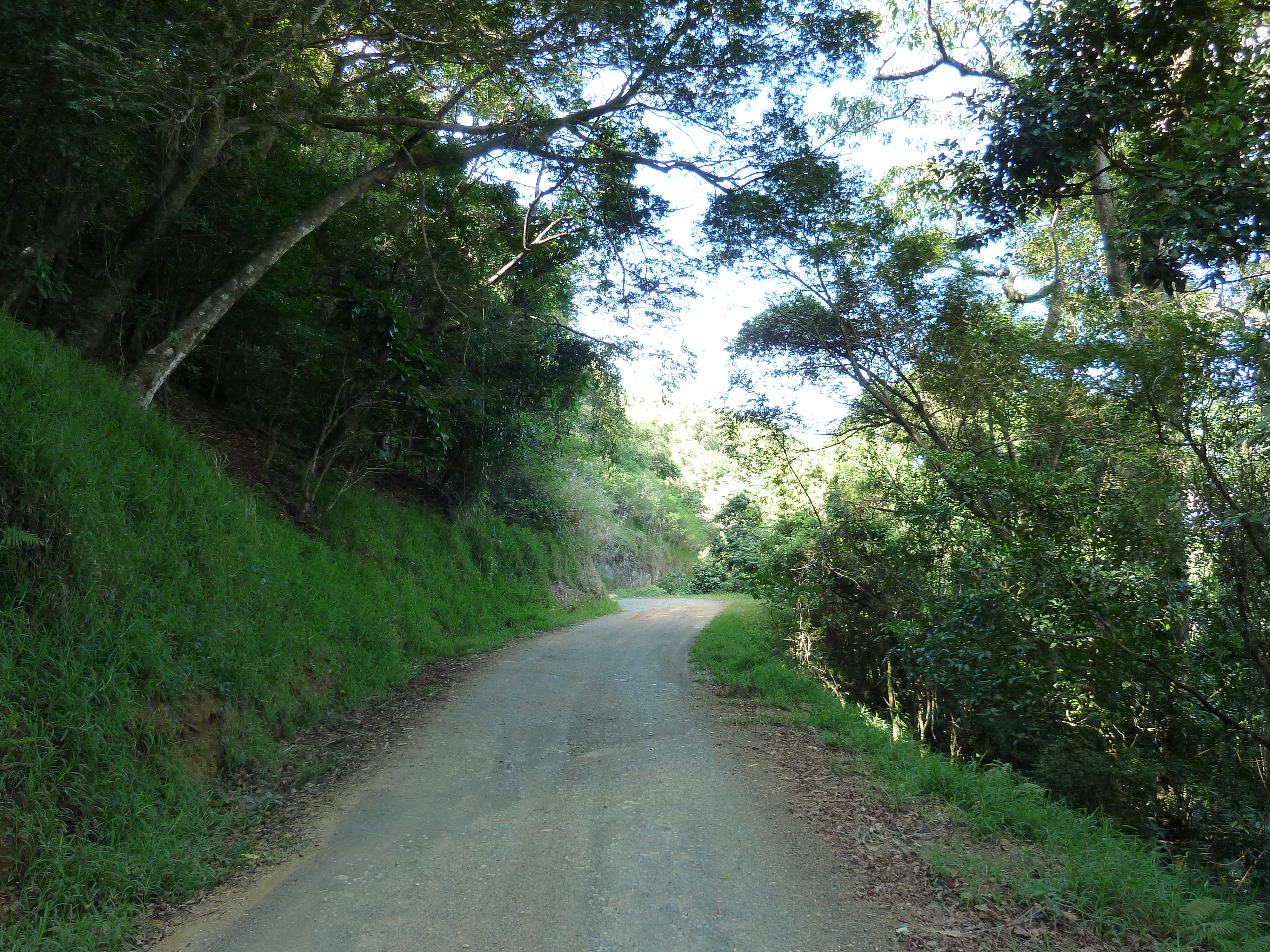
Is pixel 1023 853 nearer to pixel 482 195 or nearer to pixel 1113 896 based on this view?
pixel 1113 896

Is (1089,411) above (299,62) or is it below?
below

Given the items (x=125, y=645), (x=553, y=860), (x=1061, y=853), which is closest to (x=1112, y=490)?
(x=1061, y=853)

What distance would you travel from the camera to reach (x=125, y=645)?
4.65 m

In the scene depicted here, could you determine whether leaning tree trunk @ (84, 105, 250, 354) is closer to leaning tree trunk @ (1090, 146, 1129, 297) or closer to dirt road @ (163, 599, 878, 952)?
dirt road @ (163, 599, 878, 952)

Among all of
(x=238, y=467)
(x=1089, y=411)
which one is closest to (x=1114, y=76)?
(x=1089, y=411)

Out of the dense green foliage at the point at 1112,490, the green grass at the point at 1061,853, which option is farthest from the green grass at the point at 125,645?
the dense green foliage at the point at 1112,490

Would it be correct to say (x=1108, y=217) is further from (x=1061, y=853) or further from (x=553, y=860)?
(x=553, y=860)

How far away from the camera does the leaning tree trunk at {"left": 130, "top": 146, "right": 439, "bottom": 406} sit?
23.8ft

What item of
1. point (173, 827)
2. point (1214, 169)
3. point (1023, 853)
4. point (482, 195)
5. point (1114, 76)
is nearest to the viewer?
point (173, 827)

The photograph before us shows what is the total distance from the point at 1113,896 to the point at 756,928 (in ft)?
6.95

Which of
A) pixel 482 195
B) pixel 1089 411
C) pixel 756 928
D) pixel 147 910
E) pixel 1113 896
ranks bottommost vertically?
pixel 147 910

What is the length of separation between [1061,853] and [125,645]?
6478 millimetres

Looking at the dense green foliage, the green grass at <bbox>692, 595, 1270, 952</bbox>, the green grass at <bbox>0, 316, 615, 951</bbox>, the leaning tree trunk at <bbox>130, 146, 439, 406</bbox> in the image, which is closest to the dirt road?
the green grass at <bbox>0, 316, 615, 951</bbox>

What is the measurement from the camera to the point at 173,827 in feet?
13.5
